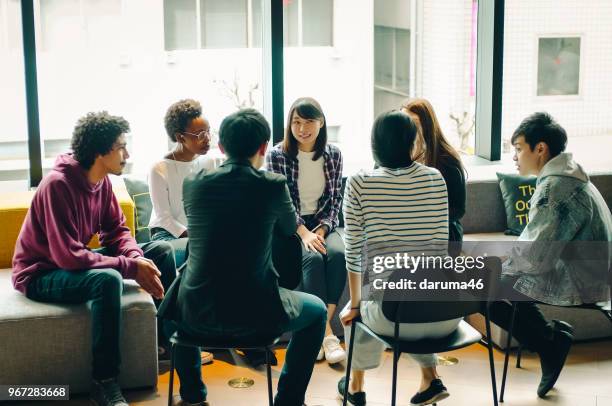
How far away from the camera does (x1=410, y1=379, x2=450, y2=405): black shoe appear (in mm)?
3162

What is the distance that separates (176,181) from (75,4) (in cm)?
144

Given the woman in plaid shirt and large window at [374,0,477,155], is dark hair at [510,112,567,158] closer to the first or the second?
the woman in plaid shirt

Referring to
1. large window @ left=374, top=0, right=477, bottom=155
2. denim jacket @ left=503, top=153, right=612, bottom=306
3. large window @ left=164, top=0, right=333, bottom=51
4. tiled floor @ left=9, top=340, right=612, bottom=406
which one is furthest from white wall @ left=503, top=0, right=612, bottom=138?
denim jacket @ left=503, top=153, right=612, bottom=306

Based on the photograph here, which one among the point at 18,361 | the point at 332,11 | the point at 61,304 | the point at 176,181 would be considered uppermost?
the point at 332,11

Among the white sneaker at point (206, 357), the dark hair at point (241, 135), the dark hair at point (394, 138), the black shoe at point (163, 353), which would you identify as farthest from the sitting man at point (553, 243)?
the black shoe at point (163, 353)

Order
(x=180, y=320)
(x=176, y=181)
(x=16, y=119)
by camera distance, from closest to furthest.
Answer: (x=180, y=320) → (x=176, y=181) → (x=16, y=119)

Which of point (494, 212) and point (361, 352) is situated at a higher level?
point (494, 212)

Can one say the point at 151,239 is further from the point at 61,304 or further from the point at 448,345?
the point at 448,345

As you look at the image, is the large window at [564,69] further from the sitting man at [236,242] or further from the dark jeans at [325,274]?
the sitting man at [236,242]

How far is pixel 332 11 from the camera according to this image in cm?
525

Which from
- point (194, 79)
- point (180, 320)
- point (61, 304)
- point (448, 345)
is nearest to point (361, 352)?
point (448, 345)

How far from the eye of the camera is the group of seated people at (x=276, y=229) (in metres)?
2.74

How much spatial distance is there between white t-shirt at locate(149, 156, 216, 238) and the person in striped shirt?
1200mm

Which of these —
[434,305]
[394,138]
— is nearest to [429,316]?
[434,305]
